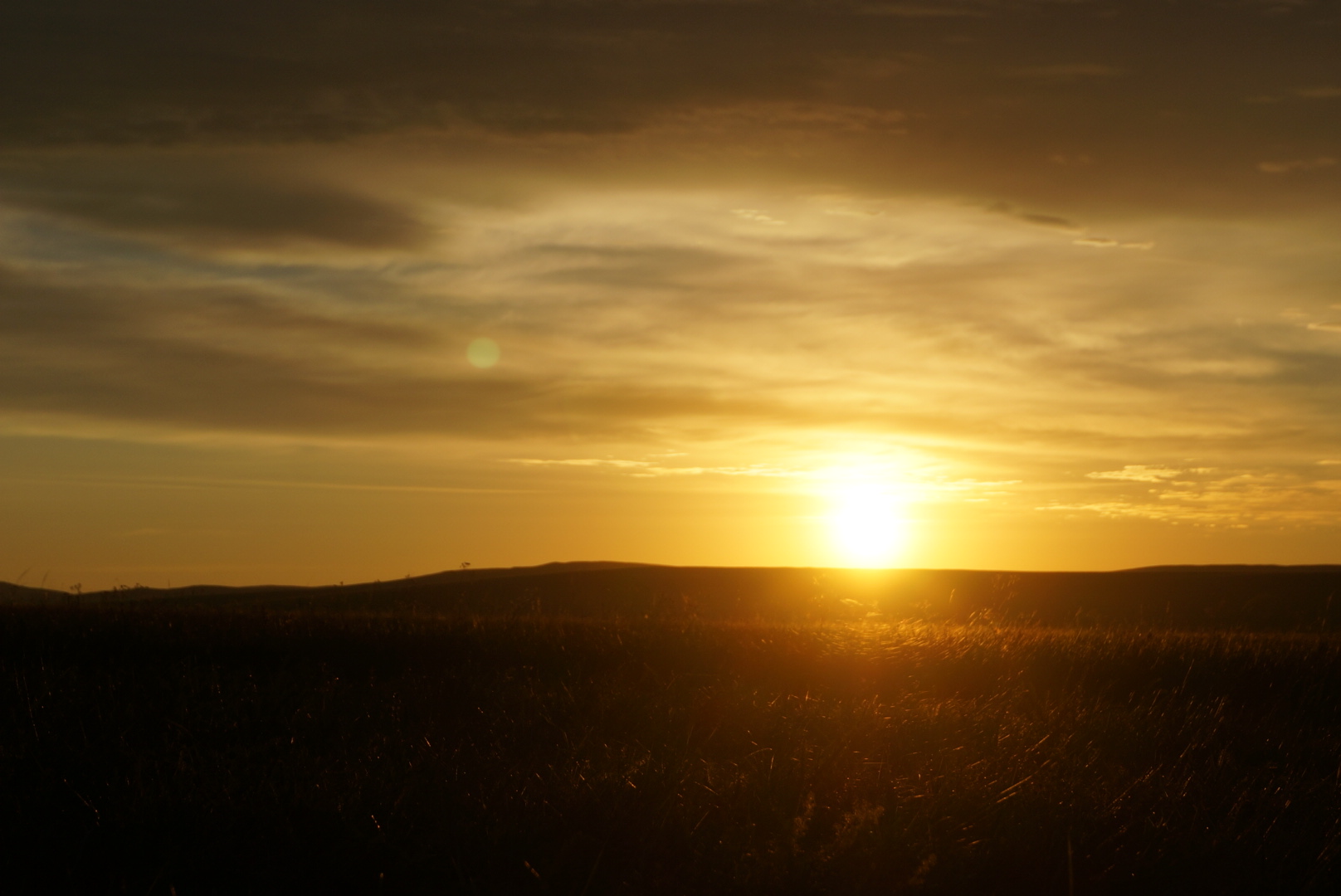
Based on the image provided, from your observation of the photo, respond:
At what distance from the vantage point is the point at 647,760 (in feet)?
21.0

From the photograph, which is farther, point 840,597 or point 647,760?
point 840,597

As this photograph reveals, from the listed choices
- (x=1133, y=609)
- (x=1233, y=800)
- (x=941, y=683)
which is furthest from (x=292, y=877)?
(x=1133, y=609)

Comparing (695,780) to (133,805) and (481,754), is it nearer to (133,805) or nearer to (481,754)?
(481,754)

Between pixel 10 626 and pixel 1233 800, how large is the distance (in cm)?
1119

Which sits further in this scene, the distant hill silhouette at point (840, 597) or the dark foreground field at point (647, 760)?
the distant hill silhouette at point (840, 597)

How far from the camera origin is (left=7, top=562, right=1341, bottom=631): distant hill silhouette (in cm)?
1426

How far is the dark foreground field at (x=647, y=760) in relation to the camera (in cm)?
503

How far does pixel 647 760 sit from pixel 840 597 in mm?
10773

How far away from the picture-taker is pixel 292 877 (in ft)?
15.8

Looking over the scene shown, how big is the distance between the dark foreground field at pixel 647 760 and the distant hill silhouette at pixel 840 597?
2794 mm

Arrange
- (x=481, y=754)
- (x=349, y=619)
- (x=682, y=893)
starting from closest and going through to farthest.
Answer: (x=682, y=893), (x=481, y=754), (x=349, y=619)

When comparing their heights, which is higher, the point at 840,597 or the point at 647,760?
the point at 840,597

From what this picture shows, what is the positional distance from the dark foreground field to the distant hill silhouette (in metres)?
2.79

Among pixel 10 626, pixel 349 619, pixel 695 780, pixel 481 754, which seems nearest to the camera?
pixel 695 780
